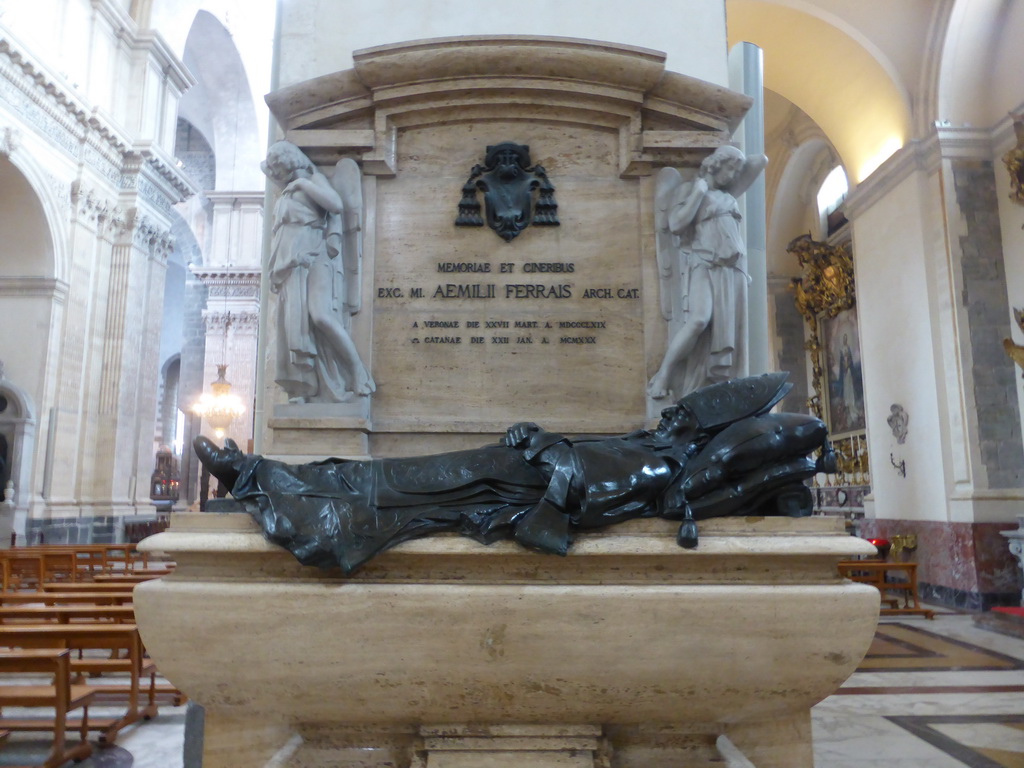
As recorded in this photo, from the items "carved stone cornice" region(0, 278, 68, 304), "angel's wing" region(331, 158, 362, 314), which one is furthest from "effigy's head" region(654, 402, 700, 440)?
"carved stone cornice" region(0, 278, 68, 304)

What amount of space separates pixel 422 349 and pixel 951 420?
308 inches

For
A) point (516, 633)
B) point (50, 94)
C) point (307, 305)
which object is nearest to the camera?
point (516, 633)

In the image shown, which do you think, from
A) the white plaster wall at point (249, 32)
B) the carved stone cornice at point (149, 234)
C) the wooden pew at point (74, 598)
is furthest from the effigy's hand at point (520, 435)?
the white plaster wall at point (249, 32)

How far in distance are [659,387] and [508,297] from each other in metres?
0.95

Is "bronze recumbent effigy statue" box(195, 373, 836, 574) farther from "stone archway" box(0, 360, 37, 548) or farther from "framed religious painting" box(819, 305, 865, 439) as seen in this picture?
"framed religious painting" box(819, 305, 865, 439)

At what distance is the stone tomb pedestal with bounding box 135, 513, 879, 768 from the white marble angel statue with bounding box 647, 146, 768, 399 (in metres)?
1.58

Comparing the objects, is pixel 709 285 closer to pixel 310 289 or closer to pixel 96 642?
pixel 310 289

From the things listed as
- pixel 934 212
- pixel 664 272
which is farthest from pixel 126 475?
pixel 934 212

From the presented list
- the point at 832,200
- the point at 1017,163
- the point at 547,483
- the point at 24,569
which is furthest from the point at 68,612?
the point at 832,200

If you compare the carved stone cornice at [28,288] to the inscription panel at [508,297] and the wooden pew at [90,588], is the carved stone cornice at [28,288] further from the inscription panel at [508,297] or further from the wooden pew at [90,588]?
the inscription panel at [508,297]

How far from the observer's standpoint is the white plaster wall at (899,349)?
9906 mm

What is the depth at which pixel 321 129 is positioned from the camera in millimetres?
4398

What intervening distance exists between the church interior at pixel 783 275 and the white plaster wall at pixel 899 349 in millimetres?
48

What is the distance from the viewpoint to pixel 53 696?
3.25 m
